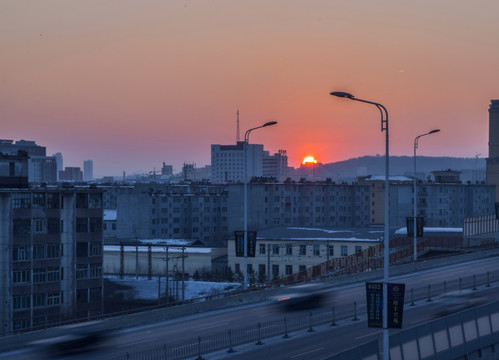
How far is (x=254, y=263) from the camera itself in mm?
95938

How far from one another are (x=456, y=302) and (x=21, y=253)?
3424 centimetres

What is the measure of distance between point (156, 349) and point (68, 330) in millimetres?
5714

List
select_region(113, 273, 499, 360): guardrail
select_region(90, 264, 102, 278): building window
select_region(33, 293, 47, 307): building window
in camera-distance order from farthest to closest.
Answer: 1. select_region(90, 264, 102, 278): building window
2. select_region(33, 293, 47, 307): building window
3. select_region(113, 273, 499, 360): guardrail

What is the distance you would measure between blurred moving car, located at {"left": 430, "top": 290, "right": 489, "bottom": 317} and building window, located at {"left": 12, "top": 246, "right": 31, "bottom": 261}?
33.0 meters

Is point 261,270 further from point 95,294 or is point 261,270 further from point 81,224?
point 81,224

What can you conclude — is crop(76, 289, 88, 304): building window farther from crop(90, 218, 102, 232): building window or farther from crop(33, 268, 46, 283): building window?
crop(90, 218, 102, 232): building window

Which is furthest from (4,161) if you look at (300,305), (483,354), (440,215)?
(440,215)

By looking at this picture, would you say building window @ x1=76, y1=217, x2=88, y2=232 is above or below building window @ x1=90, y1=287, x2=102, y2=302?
above

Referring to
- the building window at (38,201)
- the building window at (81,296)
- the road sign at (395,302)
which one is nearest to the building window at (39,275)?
the building window at (81,296)

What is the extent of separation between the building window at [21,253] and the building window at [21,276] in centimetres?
100

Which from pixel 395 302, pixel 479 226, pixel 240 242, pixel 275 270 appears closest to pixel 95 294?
pixel 240 242

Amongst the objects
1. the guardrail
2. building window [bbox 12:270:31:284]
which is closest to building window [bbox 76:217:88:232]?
building window [bbox 12:270:31:284]

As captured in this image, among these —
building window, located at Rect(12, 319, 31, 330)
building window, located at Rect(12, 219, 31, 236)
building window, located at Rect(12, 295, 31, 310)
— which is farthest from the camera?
building window, located at Rect(12, 219, 31, 236)

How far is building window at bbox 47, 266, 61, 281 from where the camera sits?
61.1 meters
